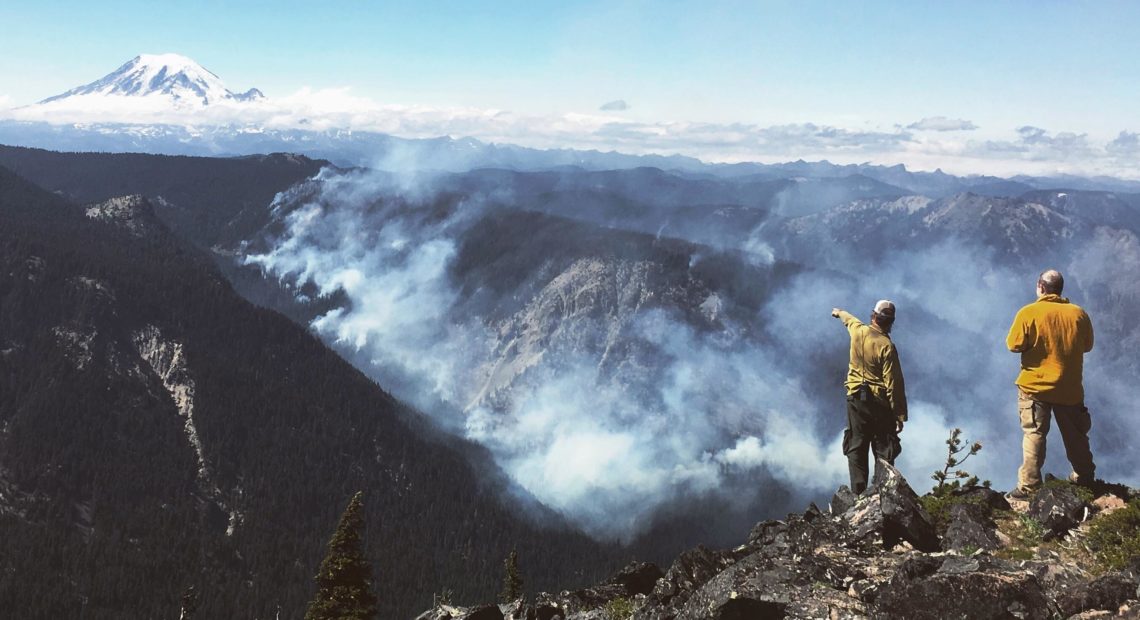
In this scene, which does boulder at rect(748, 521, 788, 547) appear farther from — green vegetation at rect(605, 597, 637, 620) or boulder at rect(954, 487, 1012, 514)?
boulder at rect(954, 487, 1012, 514)

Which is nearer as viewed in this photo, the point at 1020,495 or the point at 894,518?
the point at 894,518

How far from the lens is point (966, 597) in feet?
42.3

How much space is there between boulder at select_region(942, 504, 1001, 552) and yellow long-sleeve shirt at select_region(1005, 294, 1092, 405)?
3.20m

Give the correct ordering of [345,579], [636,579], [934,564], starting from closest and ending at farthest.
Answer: [934,564] < [636,579] < [345,579]

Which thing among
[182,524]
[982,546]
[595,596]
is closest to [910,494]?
[982,546]

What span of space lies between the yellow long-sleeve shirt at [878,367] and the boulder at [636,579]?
10.9 metres

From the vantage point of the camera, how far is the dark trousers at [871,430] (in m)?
17.9

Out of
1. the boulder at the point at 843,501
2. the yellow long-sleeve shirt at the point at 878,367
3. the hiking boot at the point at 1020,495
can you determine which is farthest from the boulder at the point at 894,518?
the hiking boot at the point at 1020,495

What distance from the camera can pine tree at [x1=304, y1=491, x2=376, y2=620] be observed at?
3534cm

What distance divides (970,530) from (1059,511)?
2.04 meters

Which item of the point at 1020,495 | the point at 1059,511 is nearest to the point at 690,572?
the point at 1020,495

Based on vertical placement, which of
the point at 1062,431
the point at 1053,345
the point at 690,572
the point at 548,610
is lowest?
the point at 548,610

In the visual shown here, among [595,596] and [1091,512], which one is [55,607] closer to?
[595,596]

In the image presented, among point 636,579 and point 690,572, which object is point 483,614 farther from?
point 690,572
